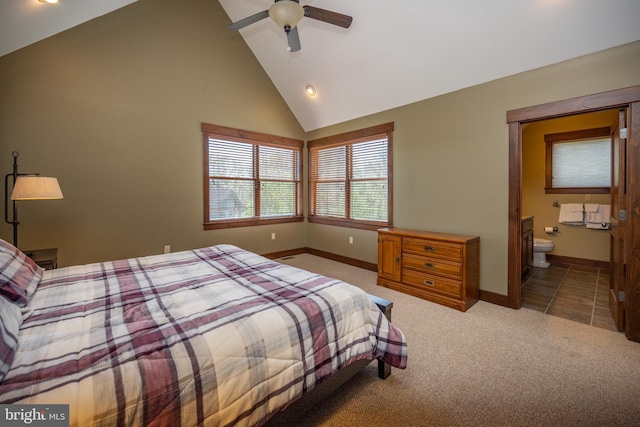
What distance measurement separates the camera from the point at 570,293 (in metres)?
3.40

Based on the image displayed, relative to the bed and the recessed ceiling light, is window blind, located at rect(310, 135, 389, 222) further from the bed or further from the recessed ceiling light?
the bed

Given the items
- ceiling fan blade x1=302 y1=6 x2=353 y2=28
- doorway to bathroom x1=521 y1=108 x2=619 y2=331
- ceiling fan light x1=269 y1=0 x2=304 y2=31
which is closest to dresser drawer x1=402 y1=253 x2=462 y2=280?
doorway to bathroom x1=521 y1=108 x2=619 y2=331

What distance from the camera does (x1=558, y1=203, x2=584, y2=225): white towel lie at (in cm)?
448

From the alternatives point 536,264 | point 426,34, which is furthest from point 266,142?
point 536,264

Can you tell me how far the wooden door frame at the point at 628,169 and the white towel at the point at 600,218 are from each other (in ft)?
8.22

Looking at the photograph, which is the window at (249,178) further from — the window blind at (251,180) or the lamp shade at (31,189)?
the lamp shade at (31,189)

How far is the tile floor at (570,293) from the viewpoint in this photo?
111 inches

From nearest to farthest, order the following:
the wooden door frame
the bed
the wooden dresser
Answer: the bed, the wooden door frame, the wooden dresser

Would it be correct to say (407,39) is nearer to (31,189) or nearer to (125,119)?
(125,119)

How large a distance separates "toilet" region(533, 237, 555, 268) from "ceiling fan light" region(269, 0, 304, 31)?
4.71m

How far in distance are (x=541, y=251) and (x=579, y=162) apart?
5.17 feet

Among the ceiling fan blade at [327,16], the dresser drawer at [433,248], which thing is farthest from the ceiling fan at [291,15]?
the dresser drawer at [433,248]

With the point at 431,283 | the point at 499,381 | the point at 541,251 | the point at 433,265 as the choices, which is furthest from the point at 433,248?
the point at 541,251

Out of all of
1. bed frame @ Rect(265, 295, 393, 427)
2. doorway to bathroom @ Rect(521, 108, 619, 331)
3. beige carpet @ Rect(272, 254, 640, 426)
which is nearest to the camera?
bed frame @ Rect(265, 295, 393, 427)
